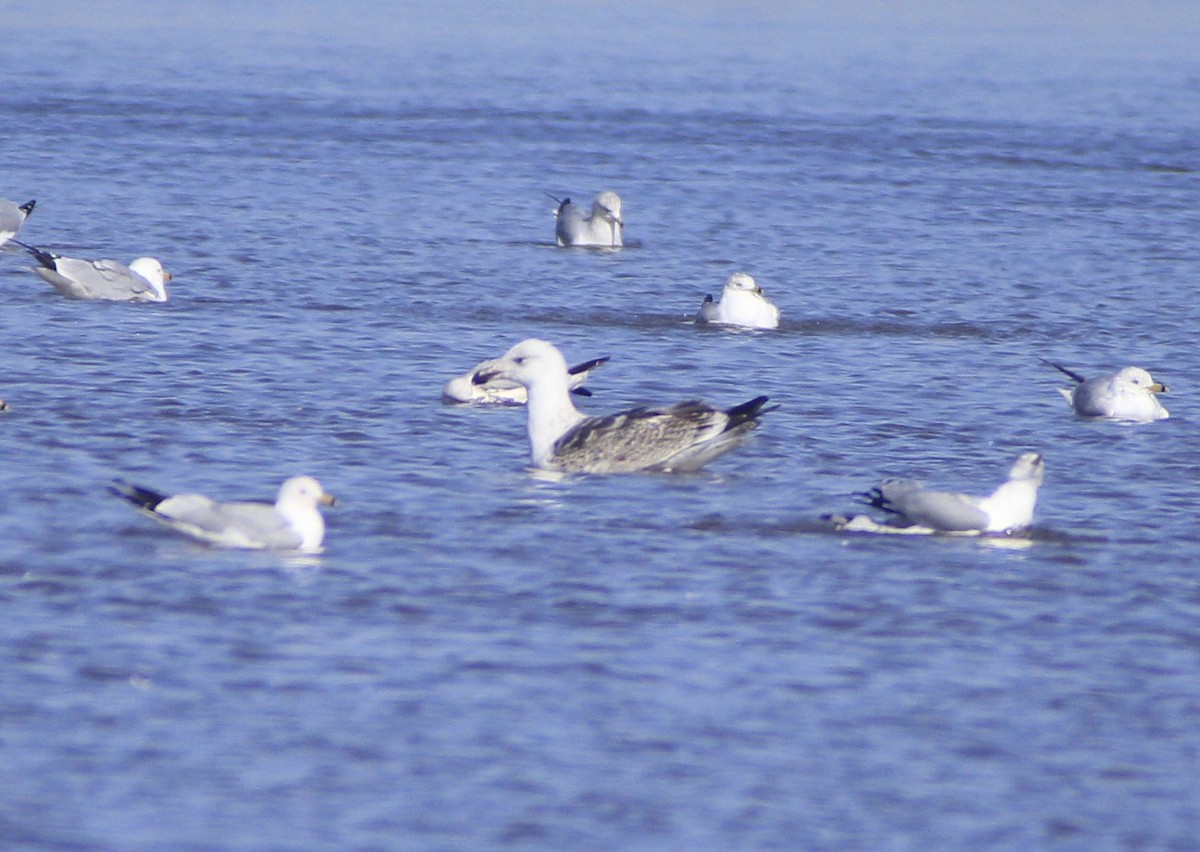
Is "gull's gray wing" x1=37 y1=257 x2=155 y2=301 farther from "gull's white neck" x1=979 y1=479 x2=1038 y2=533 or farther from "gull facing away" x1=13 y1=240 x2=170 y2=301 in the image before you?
"gull's white neck" x1=979 y1=479 x2=1038 y2=533

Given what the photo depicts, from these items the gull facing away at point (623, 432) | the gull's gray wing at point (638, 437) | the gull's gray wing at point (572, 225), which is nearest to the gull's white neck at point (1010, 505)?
the gull facing away at point (623, 432)

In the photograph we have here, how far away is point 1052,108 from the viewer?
113 feet

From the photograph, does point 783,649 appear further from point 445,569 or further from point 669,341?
point 669,341

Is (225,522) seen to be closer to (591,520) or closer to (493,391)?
(591,520)

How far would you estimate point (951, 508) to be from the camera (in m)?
9.84

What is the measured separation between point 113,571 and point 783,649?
2.77m

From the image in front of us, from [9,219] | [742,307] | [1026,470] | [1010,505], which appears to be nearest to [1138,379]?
[1026,470]

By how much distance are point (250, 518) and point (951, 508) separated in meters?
3.11

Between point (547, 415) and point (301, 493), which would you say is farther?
point (547, 415)

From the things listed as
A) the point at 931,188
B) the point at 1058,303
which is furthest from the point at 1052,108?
the point at 1058,303

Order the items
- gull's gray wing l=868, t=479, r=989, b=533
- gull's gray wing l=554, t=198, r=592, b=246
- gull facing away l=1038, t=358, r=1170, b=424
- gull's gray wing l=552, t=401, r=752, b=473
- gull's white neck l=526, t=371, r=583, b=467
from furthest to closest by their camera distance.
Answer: gull's gray wing l=554, t=198, r=592, b=246 → gull facing away l=1038, t=358, r=1170, b=424 → gull's white neck l=526, t=371, r=583, b=467 → gull's gray wing l=552, t=401, r=752, b=473 → gull's gray wing l=868, t=479, r=989, b=533

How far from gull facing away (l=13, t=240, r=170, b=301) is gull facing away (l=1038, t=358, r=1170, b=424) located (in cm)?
699

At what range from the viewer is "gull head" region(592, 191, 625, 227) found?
20594mm

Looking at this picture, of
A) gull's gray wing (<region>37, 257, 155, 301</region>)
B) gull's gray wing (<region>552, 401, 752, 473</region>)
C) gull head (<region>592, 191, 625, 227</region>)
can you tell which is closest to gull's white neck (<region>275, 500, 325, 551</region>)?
gull's gray wing (<region>552, 401, 752, 473</region>)
